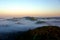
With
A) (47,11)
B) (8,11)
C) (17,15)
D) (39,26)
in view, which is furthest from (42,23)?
(8,11)

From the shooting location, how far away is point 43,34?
1175mm

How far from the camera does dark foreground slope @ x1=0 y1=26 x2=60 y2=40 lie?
117cm

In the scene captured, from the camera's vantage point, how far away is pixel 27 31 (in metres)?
1.20

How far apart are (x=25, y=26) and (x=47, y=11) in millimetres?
315

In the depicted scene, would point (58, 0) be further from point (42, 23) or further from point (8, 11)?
point (8, 11)

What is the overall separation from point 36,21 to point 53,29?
22 centimetres

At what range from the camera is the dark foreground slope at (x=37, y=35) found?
45.9 inches

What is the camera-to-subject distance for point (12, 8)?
4.05 feet

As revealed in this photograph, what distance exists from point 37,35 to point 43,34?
7 centimetres

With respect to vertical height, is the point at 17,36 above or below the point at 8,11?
below

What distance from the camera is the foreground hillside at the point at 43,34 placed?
3.82 feet

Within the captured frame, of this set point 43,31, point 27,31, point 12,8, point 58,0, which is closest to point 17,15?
point 12,8

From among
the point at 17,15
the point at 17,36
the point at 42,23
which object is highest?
the point at 17,15

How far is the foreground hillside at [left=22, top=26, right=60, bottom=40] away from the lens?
1.17 m
